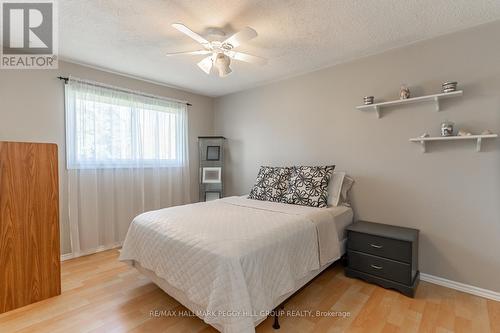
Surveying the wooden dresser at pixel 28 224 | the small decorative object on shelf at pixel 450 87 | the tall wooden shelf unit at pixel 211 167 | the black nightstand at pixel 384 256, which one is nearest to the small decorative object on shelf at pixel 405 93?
the small decorative object on shelf at pixel 450 87

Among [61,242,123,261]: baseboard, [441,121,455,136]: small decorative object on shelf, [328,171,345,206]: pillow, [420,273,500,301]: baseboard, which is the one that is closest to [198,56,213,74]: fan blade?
[328,171,345,206]: pillow

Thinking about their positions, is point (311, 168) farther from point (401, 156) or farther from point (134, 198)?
point (134, 198)

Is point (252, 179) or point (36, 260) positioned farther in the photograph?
point (252, 179)

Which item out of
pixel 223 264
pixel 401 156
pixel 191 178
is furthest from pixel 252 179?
pixel 223 264

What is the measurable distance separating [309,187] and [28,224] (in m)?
2.65

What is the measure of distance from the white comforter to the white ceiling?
66.3 inches

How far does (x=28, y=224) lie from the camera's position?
197cm

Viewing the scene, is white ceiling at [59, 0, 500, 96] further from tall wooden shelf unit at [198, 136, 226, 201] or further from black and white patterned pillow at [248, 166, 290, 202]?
tall wooden shelf unit at [198, 136, 226, 201]

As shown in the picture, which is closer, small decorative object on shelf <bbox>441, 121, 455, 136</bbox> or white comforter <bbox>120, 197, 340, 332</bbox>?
white comforter <bbox>120, 197, 340, 332</bbox>

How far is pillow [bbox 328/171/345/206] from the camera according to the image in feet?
8.60

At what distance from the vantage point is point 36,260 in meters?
2.00

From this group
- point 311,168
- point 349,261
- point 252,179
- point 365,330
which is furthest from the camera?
point 252,179

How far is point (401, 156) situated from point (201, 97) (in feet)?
10.8

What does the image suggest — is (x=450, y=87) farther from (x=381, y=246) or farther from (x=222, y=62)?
(x=222, y=62)
